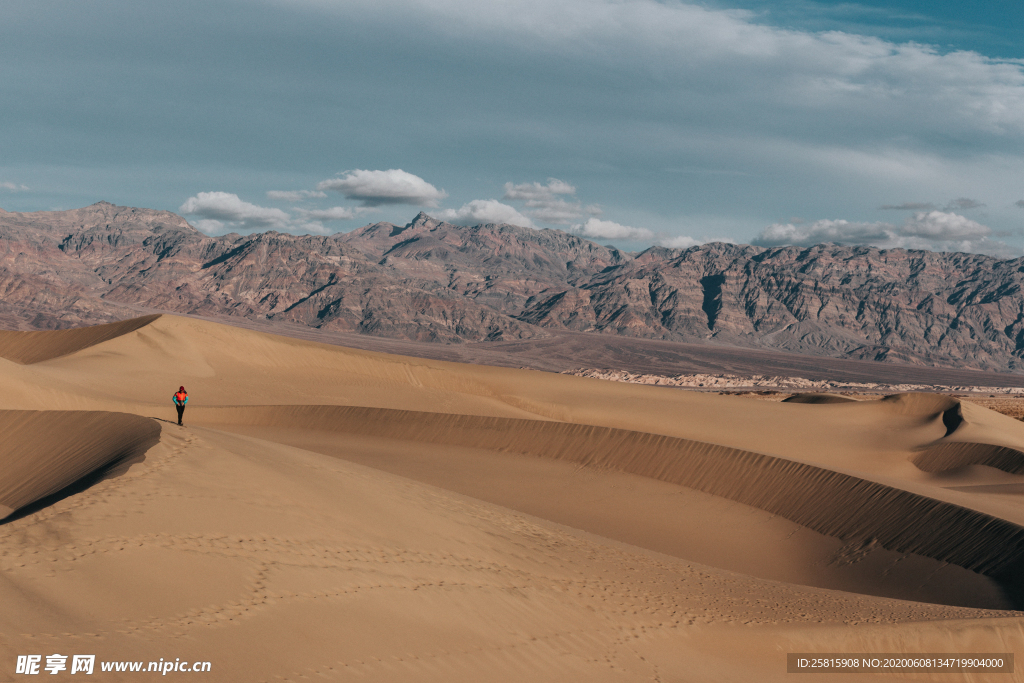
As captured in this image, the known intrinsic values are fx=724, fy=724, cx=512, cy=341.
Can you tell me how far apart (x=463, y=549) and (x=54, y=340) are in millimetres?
37266

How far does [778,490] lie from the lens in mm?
18625

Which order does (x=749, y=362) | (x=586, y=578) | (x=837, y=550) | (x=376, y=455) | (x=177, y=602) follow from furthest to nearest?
(x=749, y=362) → (x=376, y=455) → (x=837, y=550) → (x=586, y=578) → (x=177, y=602)

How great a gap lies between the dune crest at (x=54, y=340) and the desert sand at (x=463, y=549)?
12231mm

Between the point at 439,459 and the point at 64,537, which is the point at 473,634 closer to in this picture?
the point at 64,537

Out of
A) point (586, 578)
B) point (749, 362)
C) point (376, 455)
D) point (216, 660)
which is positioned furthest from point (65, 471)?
point (749, 362)

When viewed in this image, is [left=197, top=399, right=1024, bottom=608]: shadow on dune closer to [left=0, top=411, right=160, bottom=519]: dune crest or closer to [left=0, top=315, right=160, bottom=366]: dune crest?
[left=0, top=411, right=160, bottom=519]: dune crest

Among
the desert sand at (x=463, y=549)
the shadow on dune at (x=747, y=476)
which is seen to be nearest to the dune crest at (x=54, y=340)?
the desert sand at (x=463, y=549)

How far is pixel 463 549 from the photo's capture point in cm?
980

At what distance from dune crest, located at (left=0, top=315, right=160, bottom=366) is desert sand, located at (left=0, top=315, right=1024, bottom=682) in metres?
12.2

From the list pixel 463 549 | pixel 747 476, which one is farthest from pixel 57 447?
pixel 747 476

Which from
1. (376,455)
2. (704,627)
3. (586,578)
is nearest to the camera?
(704,627)

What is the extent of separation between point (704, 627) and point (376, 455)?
41.3 ft

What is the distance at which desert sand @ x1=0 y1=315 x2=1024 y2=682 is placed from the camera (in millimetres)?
6539

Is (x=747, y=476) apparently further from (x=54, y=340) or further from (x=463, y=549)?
(x=54, y=340)
